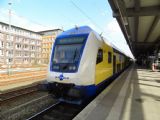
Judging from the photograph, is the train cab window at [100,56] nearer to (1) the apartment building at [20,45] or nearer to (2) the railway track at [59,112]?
(2) the railway track at [59,112]

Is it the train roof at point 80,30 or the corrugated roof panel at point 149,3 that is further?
the corrugated roof panel at point 149,3

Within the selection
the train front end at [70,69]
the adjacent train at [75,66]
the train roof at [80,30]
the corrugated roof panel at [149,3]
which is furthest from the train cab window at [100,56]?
the corrugated roof panel at [149,3]

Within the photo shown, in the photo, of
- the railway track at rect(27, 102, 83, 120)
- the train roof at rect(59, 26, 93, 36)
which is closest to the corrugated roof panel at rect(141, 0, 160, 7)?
the train roof at rect(59, 26, 93, 36)

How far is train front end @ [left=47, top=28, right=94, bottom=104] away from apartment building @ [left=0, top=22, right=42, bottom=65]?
144ft

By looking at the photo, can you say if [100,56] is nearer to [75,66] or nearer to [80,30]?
[80,30]

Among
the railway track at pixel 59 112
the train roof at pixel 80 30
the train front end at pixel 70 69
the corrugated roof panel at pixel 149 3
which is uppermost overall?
the corrugated roof panel at pixel 149 3

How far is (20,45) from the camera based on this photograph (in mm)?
55000

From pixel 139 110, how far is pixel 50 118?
10.2 feet

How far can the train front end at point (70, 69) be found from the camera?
6570 millimetres

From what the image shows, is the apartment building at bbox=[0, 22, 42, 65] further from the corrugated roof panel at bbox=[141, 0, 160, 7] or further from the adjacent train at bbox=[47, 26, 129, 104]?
the adjacent train at bbox=[47, 26, 129, 104]

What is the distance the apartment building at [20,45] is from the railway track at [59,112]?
1741 inches

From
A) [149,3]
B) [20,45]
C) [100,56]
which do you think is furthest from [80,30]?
[20,45]

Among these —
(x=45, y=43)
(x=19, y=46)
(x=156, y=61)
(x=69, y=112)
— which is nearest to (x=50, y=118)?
(x=69, y=112)

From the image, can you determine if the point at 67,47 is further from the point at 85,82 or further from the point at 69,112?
the point at 69,112
